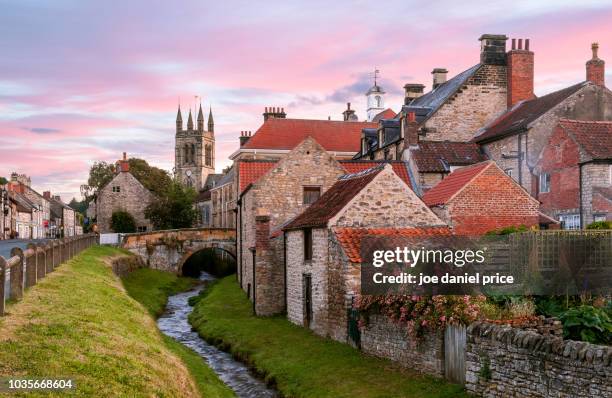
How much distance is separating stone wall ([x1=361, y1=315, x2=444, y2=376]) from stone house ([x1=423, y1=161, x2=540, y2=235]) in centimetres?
1048

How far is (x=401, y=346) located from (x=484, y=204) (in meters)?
13.2

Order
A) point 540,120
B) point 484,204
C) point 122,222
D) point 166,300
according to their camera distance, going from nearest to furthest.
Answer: point 484,204
point 540,120
point 166,300
point 122,222

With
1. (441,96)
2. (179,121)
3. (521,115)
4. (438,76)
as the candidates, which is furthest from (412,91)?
(179,121)

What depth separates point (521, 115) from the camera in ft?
143

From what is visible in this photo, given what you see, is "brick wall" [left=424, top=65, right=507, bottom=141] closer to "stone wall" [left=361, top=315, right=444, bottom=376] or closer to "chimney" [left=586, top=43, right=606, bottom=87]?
"chimney" [left=586, top=43, right=606, bottom=87]

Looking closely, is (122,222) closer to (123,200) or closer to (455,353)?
(123,200)

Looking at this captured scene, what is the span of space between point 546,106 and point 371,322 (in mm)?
25339

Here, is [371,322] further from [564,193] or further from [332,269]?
[564,193]

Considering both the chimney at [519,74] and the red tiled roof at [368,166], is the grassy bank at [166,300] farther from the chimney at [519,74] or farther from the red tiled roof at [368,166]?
the chimney at [519,74]

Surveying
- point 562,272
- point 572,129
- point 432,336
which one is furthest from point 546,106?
point 432,336

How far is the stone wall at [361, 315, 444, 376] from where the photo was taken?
687 inches

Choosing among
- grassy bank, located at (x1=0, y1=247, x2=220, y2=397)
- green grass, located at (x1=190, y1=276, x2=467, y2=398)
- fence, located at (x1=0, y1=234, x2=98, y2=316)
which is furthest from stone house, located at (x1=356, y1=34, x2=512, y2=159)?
grassy bank, located at (x1=0, y1=247, x2=220, y2=397)

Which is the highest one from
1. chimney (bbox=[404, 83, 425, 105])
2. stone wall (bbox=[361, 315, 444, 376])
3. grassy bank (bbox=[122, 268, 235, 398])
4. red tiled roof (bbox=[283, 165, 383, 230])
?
chimney (bbox=[404, 83, 425, 105])

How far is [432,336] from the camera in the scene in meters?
17.6
